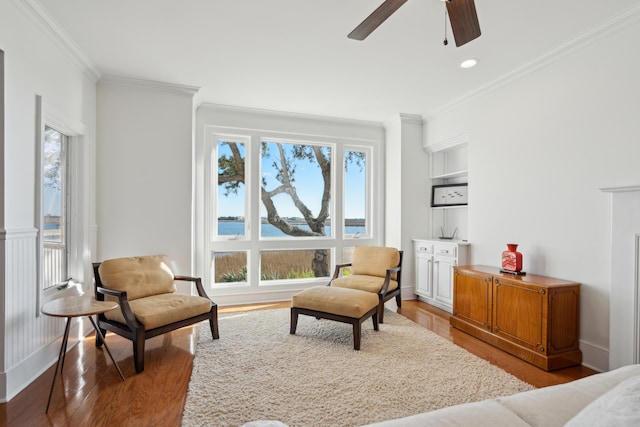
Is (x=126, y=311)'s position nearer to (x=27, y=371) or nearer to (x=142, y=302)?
(x=142, y=302)

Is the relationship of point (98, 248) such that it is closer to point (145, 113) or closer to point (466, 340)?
point (145, 113)

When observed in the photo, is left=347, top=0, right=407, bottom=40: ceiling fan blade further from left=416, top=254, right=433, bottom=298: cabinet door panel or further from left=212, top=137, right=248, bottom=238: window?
left=416, top=254, right=433, bottom=298: cabinet door panel

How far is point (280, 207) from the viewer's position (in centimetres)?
502

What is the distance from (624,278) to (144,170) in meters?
4.54

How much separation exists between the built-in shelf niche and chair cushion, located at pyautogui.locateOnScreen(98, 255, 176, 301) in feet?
12.0

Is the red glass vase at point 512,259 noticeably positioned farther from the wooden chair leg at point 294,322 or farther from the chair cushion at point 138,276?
the chair cushion at point 138,276

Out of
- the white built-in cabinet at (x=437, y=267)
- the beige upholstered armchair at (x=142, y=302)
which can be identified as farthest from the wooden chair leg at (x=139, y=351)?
the white built-in cabinet at (x=437, y=267)

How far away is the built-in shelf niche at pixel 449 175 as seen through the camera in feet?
15.0

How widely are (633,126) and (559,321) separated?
1.60 metres

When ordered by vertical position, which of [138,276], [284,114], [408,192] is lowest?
[138,276]

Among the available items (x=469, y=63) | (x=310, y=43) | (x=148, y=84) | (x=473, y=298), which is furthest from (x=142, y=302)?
(x=469, y=63)

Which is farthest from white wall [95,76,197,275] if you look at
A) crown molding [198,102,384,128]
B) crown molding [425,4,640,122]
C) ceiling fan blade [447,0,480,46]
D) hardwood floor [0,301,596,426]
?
crown molding [425,4,640,122]

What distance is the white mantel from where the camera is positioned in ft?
8.06

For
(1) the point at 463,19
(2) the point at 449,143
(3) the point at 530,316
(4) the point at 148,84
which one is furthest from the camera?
(2) the point at 449,143
